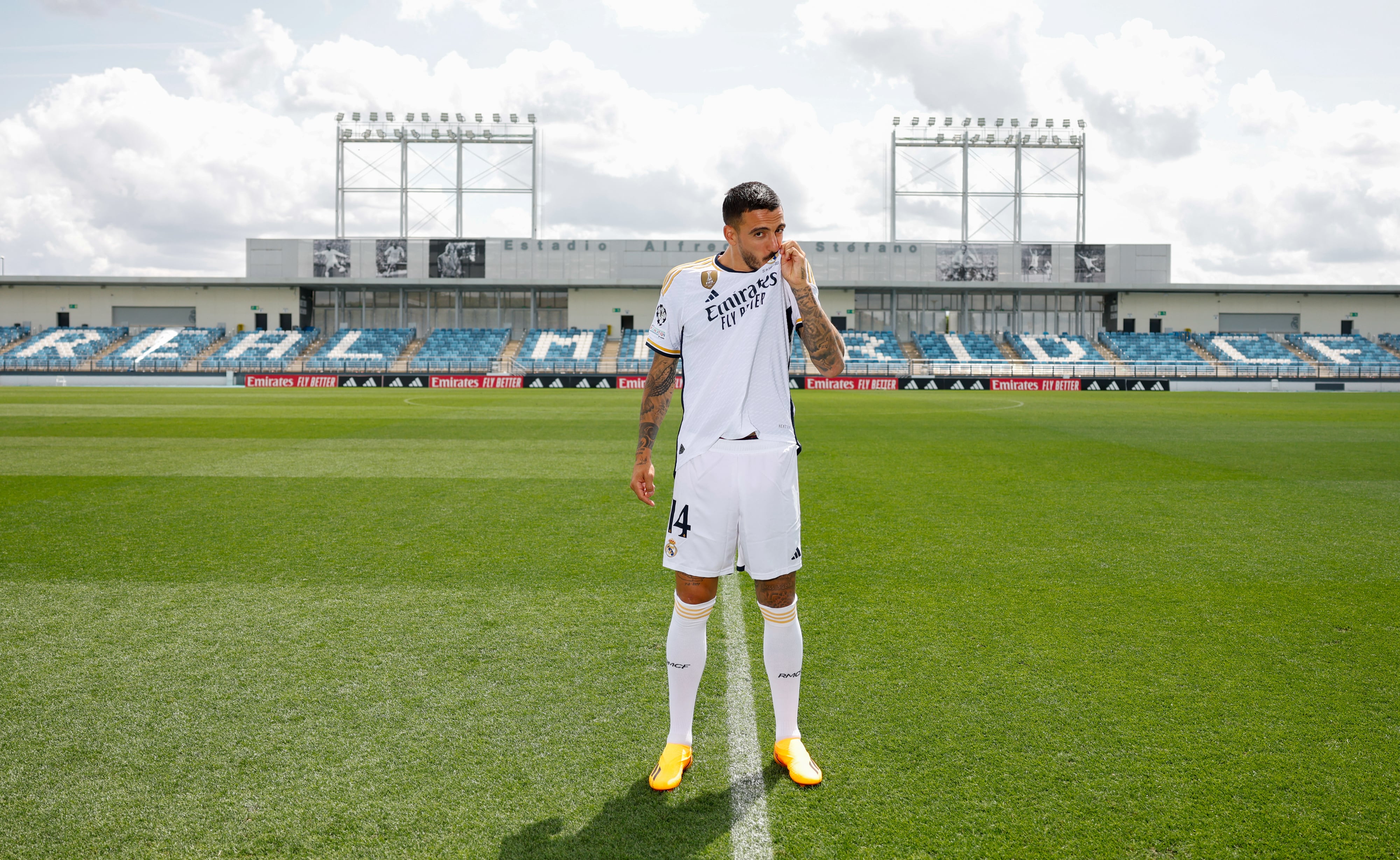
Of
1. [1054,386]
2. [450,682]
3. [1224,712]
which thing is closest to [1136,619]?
[1224,712]

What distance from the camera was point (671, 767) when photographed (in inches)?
125

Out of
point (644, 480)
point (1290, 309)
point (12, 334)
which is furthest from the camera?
point (1290, 309)

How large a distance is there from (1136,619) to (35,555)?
7536 millimetres

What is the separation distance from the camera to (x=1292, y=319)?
185ft

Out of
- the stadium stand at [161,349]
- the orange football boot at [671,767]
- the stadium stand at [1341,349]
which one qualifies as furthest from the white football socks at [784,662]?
the stadium stand at [1341,349]

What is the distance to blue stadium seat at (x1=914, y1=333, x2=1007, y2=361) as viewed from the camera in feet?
172

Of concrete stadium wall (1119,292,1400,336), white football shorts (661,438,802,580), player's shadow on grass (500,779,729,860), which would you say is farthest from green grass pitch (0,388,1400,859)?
concrete stadium wall (1119,292,1400,336)

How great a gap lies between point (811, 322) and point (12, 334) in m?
67.3

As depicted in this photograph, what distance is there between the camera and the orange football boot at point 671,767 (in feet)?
10.2

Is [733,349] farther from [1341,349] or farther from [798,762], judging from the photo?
[1341,349]

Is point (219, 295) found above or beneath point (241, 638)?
above

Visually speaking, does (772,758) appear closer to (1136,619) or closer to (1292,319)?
(1136,619)

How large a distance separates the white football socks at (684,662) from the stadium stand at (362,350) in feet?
148

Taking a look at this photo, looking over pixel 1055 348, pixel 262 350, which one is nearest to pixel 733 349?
pixel 1055 348
